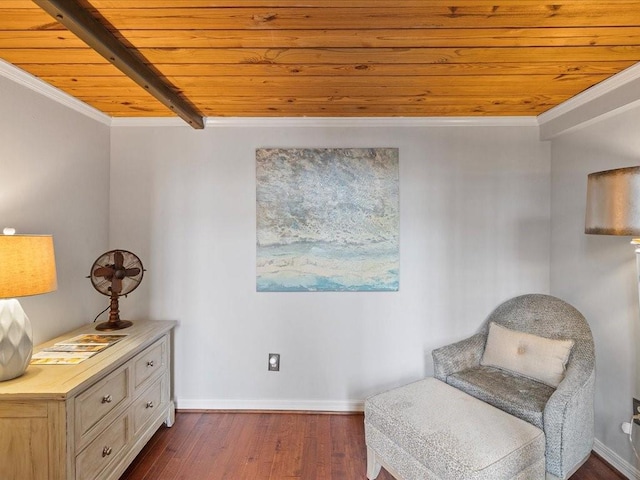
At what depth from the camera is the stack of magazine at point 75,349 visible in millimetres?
1637

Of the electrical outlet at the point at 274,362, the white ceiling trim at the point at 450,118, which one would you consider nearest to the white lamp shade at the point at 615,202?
the white ceiling trim at the point at 450,118

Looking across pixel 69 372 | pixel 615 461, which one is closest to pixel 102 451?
pixel 69 372

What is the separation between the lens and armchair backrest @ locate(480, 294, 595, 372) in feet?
6.37

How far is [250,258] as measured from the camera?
8.47ft

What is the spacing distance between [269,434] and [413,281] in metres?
1.51

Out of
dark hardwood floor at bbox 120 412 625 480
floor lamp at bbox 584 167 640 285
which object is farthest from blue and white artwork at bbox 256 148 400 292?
floor lamp at bbox 584 167 640 285

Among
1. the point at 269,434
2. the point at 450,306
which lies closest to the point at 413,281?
the point at 450,306

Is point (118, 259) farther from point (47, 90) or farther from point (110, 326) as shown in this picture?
point (47, 90)

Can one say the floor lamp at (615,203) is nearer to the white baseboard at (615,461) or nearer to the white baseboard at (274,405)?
the white baseboard at (615,461)

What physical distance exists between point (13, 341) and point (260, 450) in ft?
4.85

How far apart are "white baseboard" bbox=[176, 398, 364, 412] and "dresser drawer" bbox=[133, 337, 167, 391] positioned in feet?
1.66

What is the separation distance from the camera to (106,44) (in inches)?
56.0

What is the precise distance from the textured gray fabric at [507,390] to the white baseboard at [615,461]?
0.57 metres

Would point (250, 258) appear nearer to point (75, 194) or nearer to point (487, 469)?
point (75, 194)
